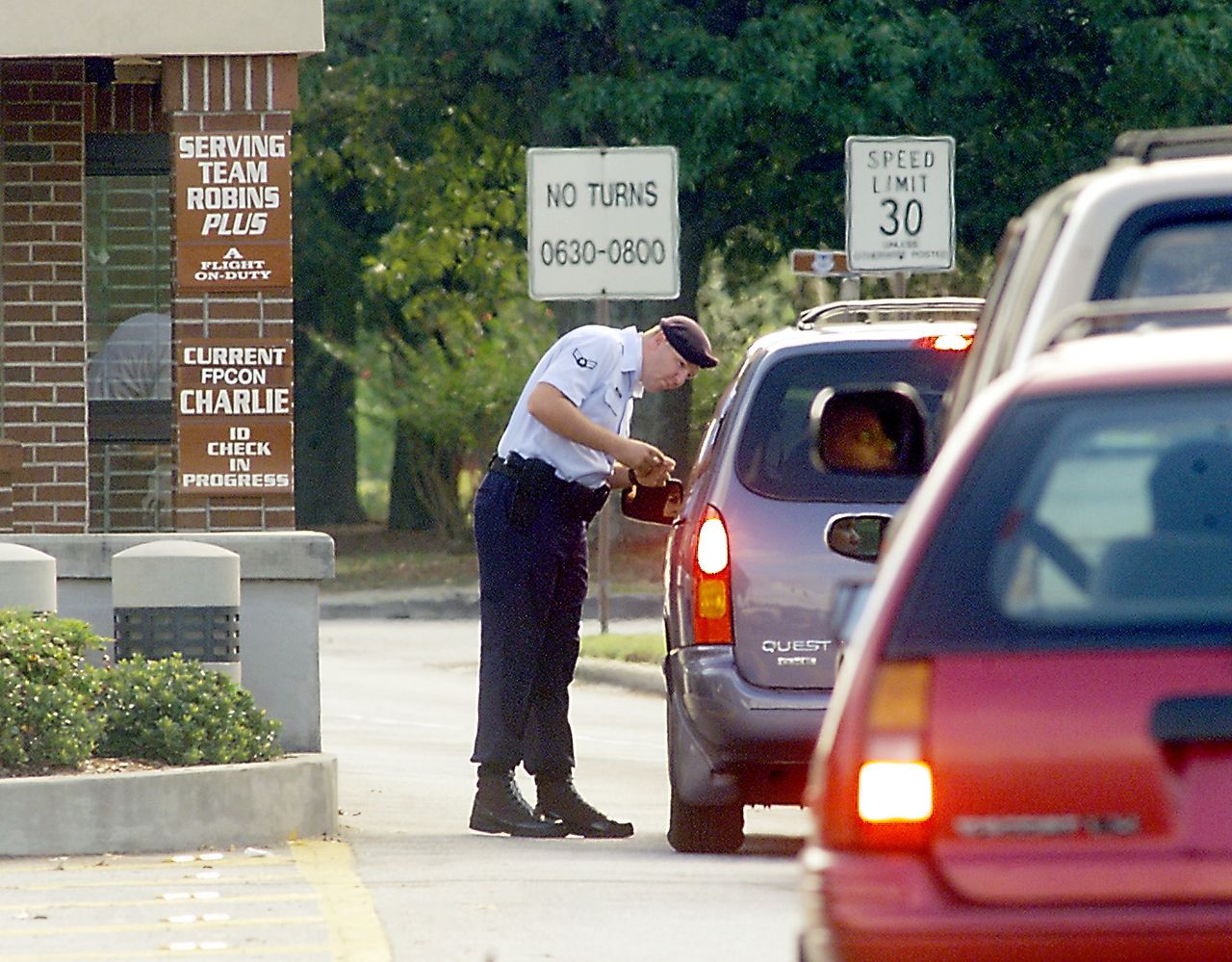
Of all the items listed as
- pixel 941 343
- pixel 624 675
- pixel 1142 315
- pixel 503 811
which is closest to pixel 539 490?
pixel 503 811

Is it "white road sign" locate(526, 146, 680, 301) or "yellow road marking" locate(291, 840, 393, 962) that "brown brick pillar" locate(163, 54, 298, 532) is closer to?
"yellow road marking" locate(291, 840, 393, 962)

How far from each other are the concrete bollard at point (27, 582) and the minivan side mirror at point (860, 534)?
9.58 feet

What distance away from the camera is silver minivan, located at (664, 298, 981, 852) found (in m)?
8.58

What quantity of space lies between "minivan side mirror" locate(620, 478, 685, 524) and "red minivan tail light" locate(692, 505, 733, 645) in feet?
3.91

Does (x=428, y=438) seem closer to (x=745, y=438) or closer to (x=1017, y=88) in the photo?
(x=1017, y=88)

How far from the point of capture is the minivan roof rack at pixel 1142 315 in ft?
14.3

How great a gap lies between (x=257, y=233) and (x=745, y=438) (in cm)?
315

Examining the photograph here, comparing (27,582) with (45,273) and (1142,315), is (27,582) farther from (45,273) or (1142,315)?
(1142,315)

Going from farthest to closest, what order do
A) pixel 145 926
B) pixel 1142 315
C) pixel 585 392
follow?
pixel 585 392
pixel 145 926
pixel 1142 315

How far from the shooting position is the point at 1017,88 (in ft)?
86.8

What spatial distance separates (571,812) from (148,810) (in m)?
1.63

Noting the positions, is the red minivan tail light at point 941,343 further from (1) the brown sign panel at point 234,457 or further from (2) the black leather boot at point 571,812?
(1) the brown sign panel at point 234,457

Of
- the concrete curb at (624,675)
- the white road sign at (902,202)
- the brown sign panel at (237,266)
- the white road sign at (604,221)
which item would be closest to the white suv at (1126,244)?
the brown sign panel at (237,266)

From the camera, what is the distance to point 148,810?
29.4 feet
